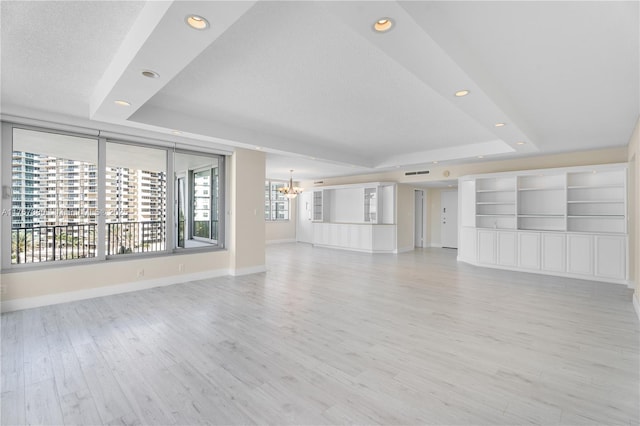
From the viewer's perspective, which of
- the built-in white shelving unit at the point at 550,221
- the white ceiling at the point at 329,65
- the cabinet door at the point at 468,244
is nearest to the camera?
the white ceiling at the point at 329,65

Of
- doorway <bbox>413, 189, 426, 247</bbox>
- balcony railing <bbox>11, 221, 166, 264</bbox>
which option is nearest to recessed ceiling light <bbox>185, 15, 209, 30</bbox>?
Result: balcony railing <bbox>11, 221, 166, 264</bbox>

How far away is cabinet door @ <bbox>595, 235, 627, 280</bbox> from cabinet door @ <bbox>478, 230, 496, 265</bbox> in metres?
1.81

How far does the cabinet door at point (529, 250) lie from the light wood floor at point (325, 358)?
63.3 inches

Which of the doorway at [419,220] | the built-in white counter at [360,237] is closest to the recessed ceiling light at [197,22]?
the built-in white counter at [360,237]

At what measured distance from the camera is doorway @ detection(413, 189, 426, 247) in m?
11.1

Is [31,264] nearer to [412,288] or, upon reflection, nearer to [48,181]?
[48,181]

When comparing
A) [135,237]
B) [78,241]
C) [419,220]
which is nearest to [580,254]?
[419,220]

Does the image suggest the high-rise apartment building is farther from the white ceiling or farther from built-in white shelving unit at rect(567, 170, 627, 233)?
built-in white shelving unit at rect(567, 170, 627, 233)

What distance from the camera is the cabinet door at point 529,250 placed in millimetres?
6582

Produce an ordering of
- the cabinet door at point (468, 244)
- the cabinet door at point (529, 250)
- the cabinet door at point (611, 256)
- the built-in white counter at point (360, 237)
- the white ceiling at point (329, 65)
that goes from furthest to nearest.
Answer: the built-in white counter at point (360, 237) < the cabinet door at point (468, 244) < the cabinet door at point (529, 250) < the cabinet door at point (611, 256) < the white ceiling at point (329, 65)

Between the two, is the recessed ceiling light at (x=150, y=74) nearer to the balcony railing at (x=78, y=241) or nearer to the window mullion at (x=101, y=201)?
the window mullion at (x=101, y=201)

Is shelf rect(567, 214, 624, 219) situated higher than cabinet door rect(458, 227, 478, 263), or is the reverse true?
shelf rect(567, 214, 624, 219)

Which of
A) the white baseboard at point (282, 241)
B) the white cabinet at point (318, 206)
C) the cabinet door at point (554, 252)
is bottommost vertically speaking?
the white baseboard at point (282, 241)

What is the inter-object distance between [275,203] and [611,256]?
396 inches
